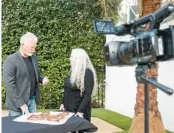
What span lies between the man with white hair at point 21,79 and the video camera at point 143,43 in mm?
2279

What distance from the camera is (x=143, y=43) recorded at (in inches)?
91.3

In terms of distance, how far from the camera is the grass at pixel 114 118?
8.54 m

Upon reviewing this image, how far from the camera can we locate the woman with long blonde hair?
488 centimetres

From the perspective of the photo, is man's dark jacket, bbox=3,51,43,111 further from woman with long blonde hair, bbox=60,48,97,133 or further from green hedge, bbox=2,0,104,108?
green hedge, bbox=2,0,104,108

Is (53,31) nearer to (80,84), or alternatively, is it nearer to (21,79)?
(80,84)

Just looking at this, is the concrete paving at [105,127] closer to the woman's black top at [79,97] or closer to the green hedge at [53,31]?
the green hedge at [53,31]

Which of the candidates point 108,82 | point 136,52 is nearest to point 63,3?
point 108,82

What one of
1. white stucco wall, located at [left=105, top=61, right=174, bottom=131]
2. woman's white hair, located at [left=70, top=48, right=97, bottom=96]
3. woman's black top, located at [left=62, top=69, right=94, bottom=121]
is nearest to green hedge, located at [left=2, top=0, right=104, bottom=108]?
white stucco wall, located at [left=105, top=61, right=174, bottom=131]

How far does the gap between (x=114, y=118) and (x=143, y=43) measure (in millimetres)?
7458

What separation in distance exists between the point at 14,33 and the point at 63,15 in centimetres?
153

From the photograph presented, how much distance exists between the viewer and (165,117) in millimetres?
8070

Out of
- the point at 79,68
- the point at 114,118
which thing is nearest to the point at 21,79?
the point at 79,68

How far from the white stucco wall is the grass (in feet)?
0.68

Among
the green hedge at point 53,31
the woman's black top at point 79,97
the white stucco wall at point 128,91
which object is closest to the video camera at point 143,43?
the woman's black top at point 79,97
